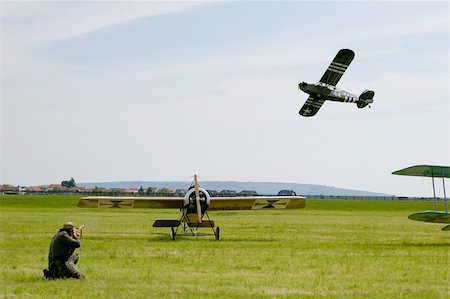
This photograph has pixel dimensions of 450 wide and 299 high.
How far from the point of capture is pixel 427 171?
21.5 m

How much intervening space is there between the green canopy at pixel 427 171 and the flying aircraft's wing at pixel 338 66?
12.0 meters

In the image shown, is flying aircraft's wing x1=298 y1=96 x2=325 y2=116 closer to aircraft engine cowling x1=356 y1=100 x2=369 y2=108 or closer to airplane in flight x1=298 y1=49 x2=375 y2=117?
airplane in flight x1=298 y1=49 x2=375 y2=117

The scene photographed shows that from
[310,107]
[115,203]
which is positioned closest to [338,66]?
[310,107]

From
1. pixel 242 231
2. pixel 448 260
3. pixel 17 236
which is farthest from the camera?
pixel 242 231

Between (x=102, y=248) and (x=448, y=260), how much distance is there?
27.9ft

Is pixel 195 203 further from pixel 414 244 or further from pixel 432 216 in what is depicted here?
pixel 432 216

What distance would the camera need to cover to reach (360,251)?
18.6m

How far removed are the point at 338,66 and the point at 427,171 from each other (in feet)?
42.6

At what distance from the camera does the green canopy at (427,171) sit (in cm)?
2078

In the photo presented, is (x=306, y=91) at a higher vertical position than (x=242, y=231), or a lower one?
higher

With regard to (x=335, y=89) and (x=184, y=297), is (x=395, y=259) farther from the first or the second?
(x=335, y=89)

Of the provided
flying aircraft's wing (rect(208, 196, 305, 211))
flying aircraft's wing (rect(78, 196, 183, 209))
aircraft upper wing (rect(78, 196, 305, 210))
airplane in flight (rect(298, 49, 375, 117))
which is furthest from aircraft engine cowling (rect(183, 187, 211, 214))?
airplane in flight (rect(298, 49, 375, 117))

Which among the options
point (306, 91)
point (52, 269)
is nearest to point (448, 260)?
point (52, 269)

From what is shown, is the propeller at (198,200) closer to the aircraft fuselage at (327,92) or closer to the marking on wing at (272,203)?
the marking on wing at (272,203)
